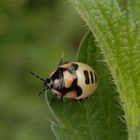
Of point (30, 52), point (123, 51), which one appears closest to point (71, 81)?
point (123, 51)

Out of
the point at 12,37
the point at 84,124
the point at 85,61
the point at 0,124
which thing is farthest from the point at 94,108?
the point at 12,37

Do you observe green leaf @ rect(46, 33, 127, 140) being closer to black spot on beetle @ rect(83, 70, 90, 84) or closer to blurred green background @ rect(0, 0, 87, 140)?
black spot on beetle @ rect(83, 70, 90, 84)

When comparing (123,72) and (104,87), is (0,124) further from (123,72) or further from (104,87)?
(123,72)

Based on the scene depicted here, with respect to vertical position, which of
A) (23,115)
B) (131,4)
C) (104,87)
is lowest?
(23,115)

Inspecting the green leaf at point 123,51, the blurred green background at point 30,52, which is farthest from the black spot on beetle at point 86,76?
the blurred green background at point 30,52

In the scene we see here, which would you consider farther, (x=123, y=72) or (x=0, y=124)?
(x=0, y=124)

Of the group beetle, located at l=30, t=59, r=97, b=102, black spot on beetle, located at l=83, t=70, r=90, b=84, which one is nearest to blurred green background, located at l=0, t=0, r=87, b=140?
beetle, located at l=30, t=59, r=97, b=102

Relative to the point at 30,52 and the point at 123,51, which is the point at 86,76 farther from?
the point at 30,52
